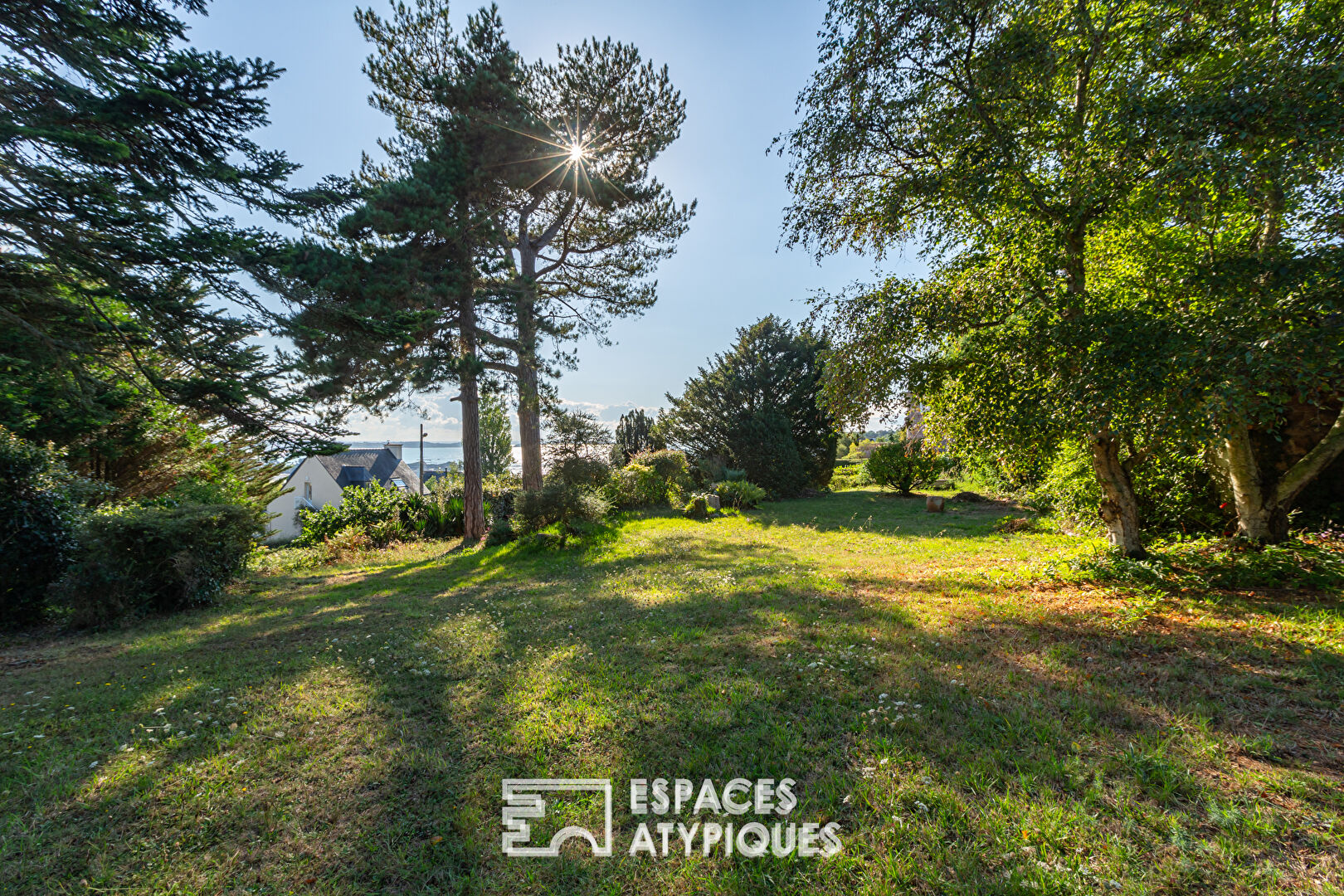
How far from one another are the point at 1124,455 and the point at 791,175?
20.1 ft

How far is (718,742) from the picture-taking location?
3039 millimetres

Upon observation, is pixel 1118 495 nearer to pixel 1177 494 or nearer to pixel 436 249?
pixel 1177 494

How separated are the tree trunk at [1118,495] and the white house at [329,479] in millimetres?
32190

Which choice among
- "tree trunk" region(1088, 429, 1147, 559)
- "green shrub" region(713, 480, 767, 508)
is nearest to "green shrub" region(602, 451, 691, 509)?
"green shrub" region(713, 480, 767, 508)

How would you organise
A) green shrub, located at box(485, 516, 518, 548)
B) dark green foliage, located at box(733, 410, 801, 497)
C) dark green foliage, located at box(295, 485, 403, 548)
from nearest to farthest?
green shrub, located at box(485, 516, 518, 548)
dark green foliage, located at box(295, 485, 403, 548)
dark green foliage, located at box(733, 410, 801, 497)

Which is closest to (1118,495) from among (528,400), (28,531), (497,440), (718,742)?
(718,742)

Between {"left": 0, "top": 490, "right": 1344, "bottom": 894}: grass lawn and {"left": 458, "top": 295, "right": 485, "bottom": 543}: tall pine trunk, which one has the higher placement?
{"left": 458, "top": 295, "right": 485, "bottom": 543}: tall pine trunk

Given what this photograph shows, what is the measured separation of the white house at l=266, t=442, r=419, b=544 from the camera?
112ft

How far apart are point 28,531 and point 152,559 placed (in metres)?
1.51

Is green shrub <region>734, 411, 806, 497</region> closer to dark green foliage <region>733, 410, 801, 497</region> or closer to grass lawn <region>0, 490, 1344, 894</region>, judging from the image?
Answer: dark green foliage <region>733, 410, 801, 497</region>

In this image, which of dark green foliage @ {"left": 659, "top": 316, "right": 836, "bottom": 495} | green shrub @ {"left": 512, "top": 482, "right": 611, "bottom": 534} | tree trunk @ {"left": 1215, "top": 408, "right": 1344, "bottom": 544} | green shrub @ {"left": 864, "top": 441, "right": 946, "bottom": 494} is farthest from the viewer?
dark green foliage @ {"left": 659, "top": 316, "right": 836, "bottom": 495}

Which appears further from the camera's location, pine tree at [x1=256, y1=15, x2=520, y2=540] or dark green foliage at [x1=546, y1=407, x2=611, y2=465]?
dark green foliage at [x1=546, y1=407, x2=611, y2=465]

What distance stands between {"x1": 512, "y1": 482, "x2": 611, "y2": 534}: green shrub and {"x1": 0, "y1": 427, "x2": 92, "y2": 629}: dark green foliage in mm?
6964

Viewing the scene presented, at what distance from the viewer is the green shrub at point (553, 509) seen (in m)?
11.7
